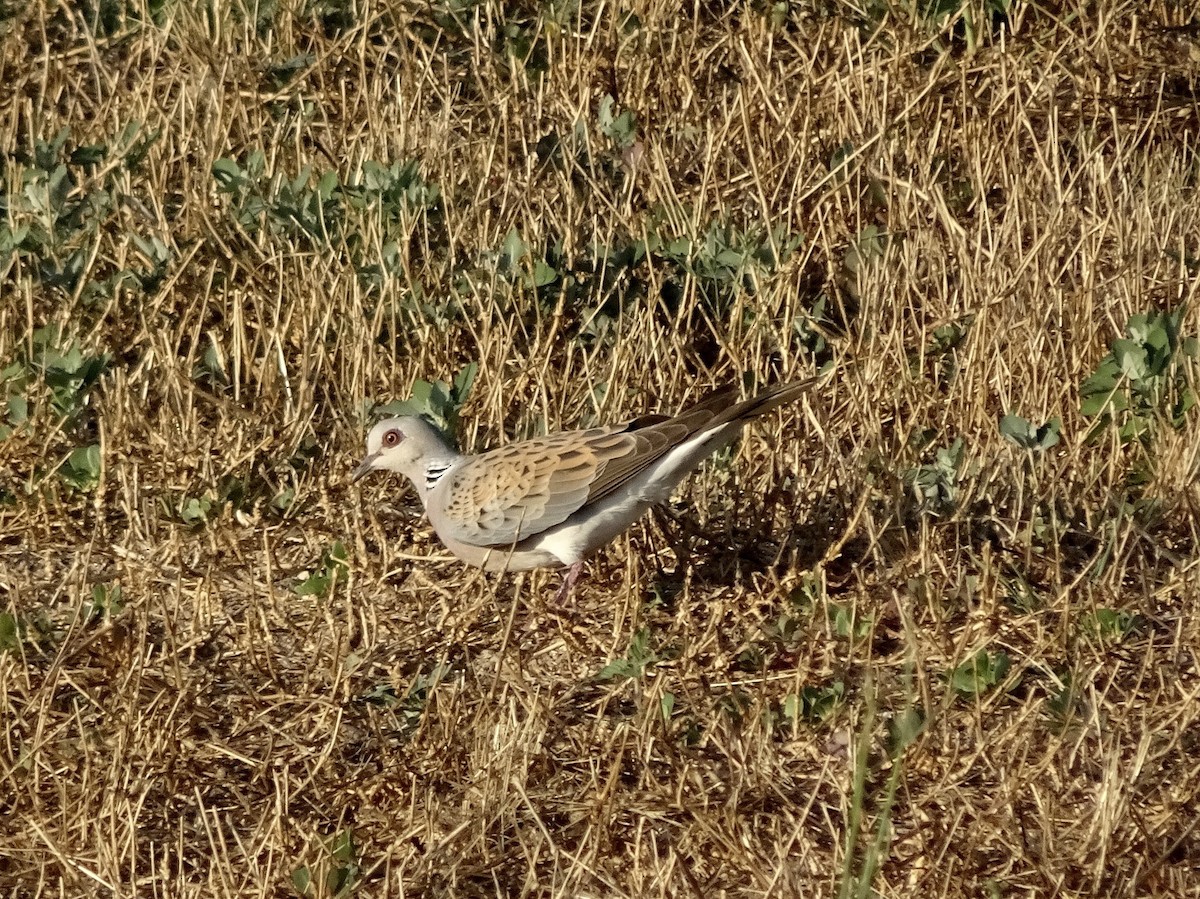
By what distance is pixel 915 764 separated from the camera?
4.33 metres

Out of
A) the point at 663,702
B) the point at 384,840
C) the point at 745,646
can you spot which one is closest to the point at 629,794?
the point at 663,702

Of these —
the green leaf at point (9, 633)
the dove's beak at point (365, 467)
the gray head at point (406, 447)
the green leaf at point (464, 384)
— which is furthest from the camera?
the green leaf at point (464, 384)

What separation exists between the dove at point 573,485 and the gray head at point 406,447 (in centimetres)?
4

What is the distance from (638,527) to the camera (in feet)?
18.7

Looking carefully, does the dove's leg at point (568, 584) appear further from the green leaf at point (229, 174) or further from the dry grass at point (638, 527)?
the green leaf at point (229, 174)

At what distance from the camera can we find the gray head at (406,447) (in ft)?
18.2

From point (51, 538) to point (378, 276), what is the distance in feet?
4.76

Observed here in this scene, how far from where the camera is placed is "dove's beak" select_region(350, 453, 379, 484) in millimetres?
5645

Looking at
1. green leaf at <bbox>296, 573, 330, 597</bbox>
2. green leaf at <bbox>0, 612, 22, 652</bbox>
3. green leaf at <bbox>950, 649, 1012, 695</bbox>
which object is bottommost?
green leaf at <bbox>950, 649, 1012, 695</bbox>

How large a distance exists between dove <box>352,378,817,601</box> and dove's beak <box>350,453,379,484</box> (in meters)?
0.20

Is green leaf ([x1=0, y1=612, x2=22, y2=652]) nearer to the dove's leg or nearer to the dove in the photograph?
the dove

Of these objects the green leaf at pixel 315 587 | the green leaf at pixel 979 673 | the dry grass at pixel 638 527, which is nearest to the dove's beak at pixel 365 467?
the dry grass at pixel 638 527

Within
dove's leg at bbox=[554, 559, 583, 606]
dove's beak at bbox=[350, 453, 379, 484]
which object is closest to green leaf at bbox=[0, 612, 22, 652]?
dove's beak at bbox=[350, 453, 379, 484]

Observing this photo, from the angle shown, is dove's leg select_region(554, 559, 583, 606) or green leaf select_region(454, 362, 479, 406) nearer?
dove's leg select_region(554, 559, 583, 606)
